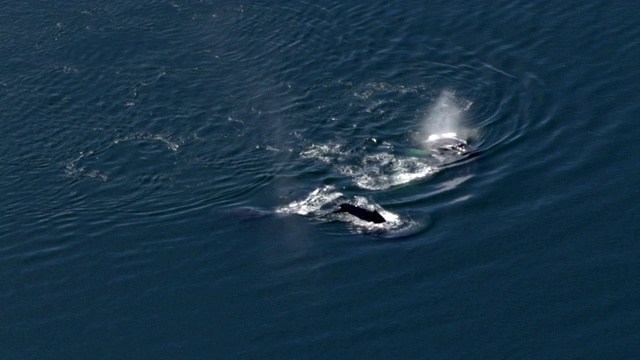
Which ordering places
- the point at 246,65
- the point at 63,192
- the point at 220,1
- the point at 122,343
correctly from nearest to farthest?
1. the point at 122,343
2. the point at 63,192
3. the point at 246,65
4. the point at 220,1

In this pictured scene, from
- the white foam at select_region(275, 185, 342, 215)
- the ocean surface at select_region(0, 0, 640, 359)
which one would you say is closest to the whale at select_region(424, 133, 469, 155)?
the ocean surface at select_region(0, 0, 640, 359)

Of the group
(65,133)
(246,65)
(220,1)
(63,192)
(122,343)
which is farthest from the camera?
(220,1)

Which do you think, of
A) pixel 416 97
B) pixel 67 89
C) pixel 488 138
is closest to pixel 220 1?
pixel 67 89

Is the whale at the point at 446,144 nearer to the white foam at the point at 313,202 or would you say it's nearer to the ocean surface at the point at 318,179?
the ocean surface at the point at 318,179

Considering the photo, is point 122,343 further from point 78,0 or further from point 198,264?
point 78,0

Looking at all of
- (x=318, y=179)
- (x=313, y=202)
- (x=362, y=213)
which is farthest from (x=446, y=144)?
(x=313, y=202)

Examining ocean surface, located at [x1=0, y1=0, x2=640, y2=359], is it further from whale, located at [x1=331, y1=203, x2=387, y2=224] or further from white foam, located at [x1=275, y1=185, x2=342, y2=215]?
whale, located at [x1=331, y1=203, x2=387, y2=224]
